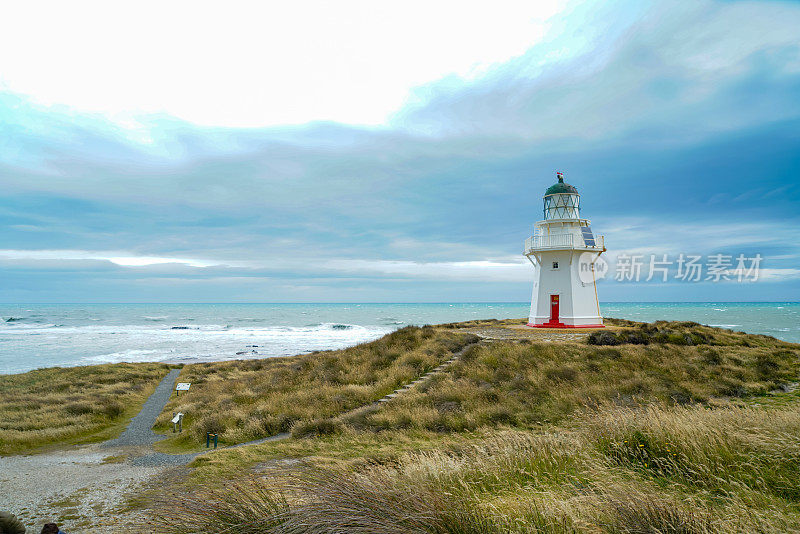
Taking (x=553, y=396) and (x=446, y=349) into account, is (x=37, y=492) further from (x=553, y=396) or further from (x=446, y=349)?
(x=446, y=349)

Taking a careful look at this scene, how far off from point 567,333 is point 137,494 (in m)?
19.0

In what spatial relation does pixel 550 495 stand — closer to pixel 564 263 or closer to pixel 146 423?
pixel 146 423

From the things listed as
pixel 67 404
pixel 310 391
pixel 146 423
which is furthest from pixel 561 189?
pixel 67 404

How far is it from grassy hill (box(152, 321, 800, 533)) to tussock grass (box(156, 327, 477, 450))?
0.11 metres

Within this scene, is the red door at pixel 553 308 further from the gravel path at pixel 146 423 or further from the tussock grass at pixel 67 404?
the tussock grass at pixel 67 404

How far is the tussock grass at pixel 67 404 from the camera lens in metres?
13.2

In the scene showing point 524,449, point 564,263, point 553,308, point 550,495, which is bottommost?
point 524,449

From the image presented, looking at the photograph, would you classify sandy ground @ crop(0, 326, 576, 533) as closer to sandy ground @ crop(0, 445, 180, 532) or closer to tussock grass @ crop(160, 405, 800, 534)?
sandy ground @ crop(0, 445, 180, 532)

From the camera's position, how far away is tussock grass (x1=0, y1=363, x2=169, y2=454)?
13164mm

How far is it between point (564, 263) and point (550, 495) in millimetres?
21347

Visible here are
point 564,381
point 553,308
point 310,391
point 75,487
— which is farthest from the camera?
point 553,308

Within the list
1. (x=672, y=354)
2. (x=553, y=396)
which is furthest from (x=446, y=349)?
(x=672, y=354)

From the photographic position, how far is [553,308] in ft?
79.7

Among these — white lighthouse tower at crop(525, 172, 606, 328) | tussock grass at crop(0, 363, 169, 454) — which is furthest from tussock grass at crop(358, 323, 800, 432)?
tussock grass at crop(0, 363, 169, 454)
